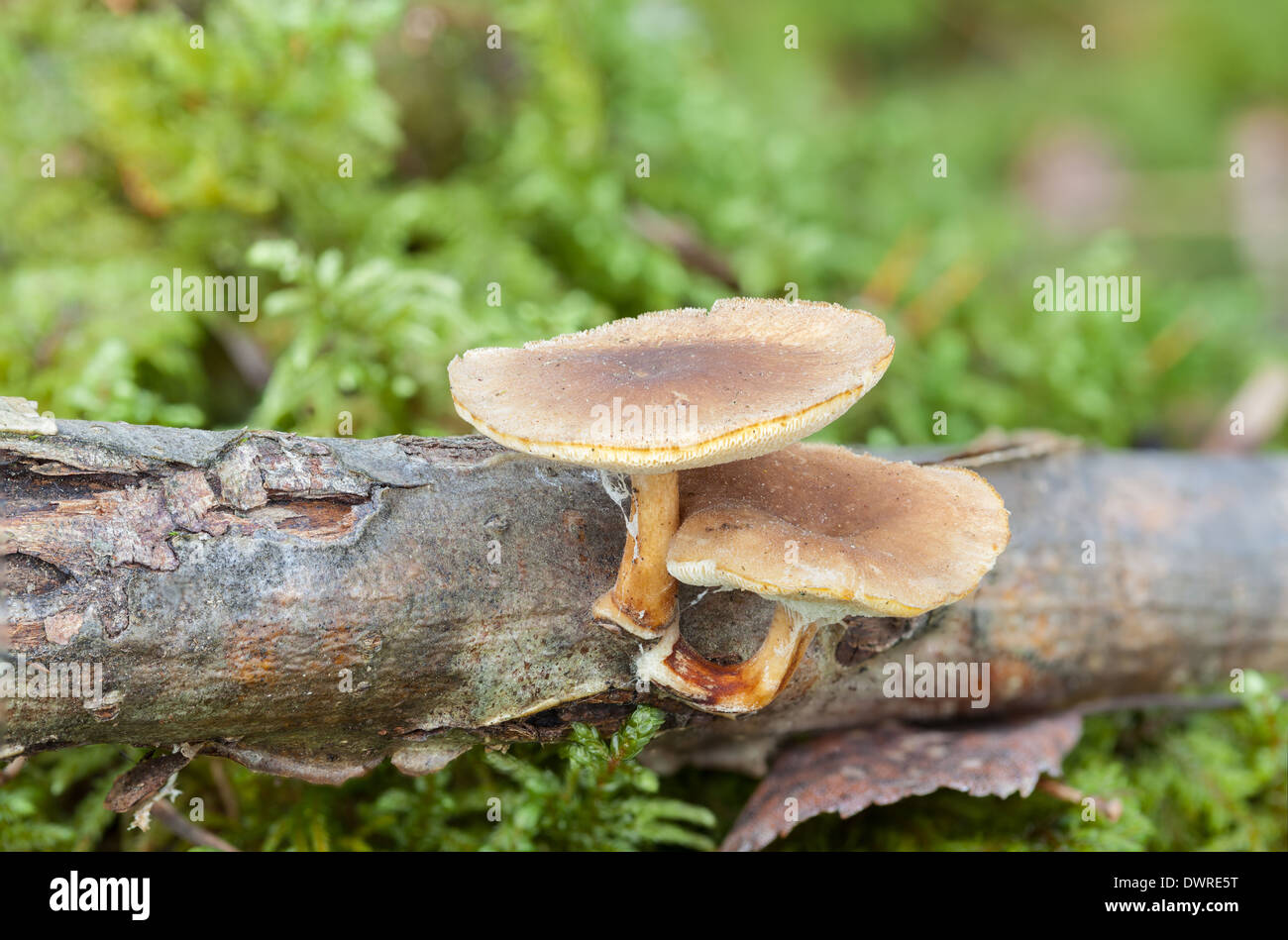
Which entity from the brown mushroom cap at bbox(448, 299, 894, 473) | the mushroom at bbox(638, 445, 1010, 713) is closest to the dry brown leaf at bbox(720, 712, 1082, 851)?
the mushroom at bbox(638, 445, 1010, 713)

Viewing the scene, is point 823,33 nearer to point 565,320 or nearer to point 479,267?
point 479,267

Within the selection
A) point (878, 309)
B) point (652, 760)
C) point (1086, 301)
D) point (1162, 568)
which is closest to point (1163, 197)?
point (1086, 301)

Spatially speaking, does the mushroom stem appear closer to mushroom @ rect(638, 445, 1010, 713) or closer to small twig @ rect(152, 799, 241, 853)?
mushroom @ rect(638, 445, 1010, 713)

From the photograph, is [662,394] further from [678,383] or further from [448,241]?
[448,241]

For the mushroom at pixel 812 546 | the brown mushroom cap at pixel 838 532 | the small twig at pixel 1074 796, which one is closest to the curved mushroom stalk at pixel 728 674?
the mushroom at pixel 812 546

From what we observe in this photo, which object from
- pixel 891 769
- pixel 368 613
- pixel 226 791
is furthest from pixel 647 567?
pixel 226 791

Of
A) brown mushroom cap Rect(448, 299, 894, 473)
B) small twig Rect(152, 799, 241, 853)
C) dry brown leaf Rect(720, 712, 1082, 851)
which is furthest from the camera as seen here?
small twig Rect(152, 799, 241, 853)

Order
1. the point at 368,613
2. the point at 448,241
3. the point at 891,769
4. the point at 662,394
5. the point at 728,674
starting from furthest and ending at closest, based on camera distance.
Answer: the point at 448,241, the point at 891,769, the point at 728,674, the point at 368,613, the point at 662,394

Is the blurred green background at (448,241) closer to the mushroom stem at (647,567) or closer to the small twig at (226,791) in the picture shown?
the small twig at (226,791)
